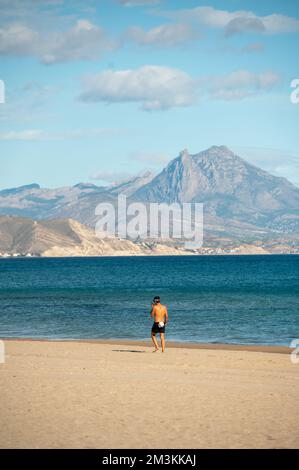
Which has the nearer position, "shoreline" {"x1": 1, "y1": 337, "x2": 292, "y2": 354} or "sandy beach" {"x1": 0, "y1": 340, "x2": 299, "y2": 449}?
"sandy beach" {"x1": 0, "y1": 340, "x2": 299, "y2": 449}

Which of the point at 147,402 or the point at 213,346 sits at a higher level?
the point at 213,346

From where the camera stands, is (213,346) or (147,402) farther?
(213,346)

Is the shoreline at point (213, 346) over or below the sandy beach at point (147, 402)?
over

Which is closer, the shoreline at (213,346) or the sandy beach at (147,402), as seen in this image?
the sandy beach at (147,402)

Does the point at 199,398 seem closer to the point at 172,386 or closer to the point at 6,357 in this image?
the point at 172,386

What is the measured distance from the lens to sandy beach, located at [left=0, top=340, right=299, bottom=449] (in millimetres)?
14039

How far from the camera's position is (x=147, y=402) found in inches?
693

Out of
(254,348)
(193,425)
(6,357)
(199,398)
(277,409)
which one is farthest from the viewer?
(254,348)

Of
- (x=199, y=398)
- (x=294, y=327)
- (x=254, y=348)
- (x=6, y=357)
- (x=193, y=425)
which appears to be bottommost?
(x=193, y=425)

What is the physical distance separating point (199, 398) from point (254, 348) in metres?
17.2

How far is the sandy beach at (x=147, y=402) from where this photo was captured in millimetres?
14039

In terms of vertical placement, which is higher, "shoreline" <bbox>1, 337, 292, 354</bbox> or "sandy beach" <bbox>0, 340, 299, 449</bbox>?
"shoreline" <bbox>1, 337, 292, 354</bbox>

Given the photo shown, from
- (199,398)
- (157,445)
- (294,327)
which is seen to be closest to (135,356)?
(199,398)
